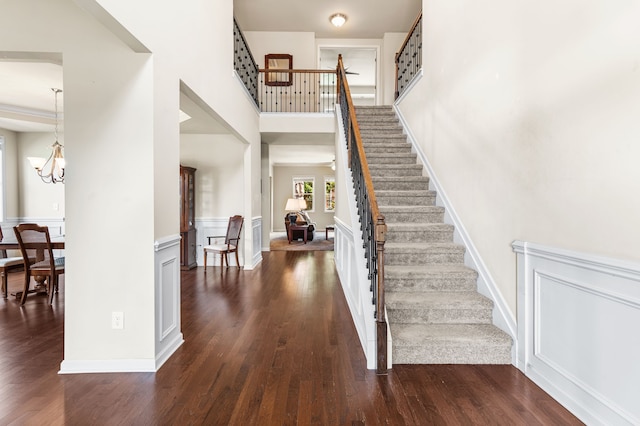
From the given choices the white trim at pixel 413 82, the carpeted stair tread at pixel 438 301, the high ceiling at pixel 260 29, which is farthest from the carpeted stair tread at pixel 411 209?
the high ceiling at pixel 260 29

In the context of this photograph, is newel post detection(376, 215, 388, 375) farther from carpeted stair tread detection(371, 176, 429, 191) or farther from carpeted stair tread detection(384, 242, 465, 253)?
carpeted stair tread detection(371, 176, 429, 191)

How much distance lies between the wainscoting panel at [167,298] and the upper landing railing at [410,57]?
4309mm

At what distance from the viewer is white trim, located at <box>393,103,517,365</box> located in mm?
2465

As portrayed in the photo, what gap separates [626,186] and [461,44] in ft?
Answer: 7.67

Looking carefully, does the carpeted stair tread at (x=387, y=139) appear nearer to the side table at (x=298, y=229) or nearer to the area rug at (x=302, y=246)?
the area rug at (x=302, y=246)

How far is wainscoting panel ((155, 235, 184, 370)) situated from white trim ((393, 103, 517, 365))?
2.62 m

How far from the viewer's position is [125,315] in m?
2.28

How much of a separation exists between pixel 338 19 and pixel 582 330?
7.09m

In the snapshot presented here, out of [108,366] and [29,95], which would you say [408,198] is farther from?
[29,95]

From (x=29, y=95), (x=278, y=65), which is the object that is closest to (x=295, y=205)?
(x=278, y=65)

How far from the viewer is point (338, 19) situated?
22.6 feet

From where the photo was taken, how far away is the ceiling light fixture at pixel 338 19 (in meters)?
6.86

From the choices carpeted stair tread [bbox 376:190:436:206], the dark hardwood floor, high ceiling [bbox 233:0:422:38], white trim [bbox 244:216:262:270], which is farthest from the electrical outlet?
high ceiling [bbox 233:0:422:38]

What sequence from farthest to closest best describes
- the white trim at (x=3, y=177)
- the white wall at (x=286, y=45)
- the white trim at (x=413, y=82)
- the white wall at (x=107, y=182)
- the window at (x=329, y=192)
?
the window at (x=329, y=192)
the white wall at (x=286, y=45)
the white trim at (x=3, y=177)
the white trim at (x=413, y=82)
the white wall at (x=107, y=182)
